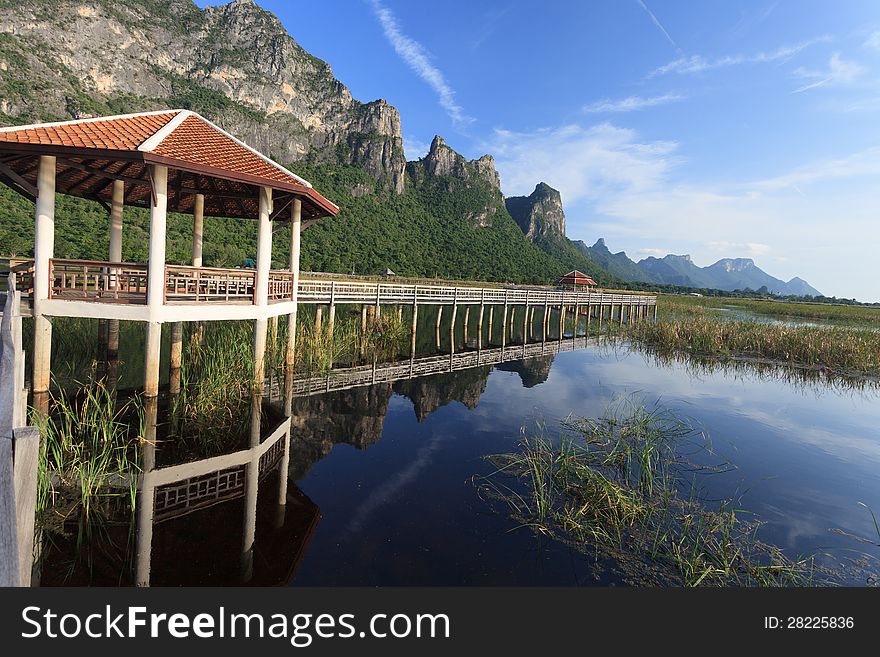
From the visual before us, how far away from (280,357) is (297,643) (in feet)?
35.1

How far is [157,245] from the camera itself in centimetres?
800

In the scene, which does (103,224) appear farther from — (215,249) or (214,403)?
(214,403)

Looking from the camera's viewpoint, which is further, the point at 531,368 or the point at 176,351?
the point at 531,368

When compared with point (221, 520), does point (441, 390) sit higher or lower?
higher

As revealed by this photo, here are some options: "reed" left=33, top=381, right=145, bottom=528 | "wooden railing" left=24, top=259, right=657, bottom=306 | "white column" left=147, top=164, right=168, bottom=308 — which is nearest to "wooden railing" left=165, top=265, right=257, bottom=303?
"wooden railing" left=24, top=259, right=657, bottom=306

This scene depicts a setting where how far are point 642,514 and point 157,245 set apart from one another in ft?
30.1

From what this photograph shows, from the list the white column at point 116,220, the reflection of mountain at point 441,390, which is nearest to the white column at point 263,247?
the white column at point 116,220

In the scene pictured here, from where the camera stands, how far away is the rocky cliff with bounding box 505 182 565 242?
409ft

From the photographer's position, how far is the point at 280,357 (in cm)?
1255

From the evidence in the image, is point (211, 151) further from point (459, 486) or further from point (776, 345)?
point (776, 345)

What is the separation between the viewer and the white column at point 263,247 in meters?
9.67

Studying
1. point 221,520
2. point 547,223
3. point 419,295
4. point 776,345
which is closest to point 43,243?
point 221,520

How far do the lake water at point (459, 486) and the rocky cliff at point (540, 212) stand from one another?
11563 centimetres

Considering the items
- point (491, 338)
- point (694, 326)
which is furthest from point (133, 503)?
point (694, 326)
